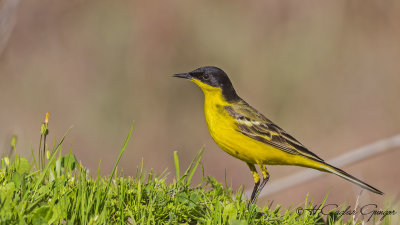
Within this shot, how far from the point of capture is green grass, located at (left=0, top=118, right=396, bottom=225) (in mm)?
3725

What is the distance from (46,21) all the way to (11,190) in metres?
8.30

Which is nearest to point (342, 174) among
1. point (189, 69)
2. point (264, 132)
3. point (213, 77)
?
point (264, 132)

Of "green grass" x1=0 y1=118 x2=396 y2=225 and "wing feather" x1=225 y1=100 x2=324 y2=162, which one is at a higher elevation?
"wing feather" x1=225 y1=100 x2=324 y2=162

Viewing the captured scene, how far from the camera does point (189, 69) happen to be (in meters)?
11.0

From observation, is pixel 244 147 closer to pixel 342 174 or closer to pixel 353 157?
pixel 342 174

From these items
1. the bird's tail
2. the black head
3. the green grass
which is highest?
the black head

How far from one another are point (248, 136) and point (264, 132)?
0.77 ft

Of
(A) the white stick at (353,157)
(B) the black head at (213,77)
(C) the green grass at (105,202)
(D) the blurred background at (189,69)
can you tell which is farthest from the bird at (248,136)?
(D) the blurred background at (189,69)

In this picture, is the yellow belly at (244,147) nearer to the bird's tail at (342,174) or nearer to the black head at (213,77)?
the bird's tail at (342,174)

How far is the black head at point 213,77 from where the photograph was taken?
6.50 metres

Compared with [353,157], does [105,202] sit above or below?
below

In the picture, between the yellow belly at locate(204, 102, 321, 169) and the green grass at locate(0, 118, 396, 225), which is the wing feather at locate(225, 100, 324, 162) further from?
the green grass at locate(0, 118, 396, 225)

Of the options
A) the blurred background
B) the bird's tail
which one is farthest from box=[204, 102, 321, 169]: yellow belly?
the blurred background

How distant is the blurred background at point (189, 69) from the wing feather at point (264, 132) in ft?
15.3
